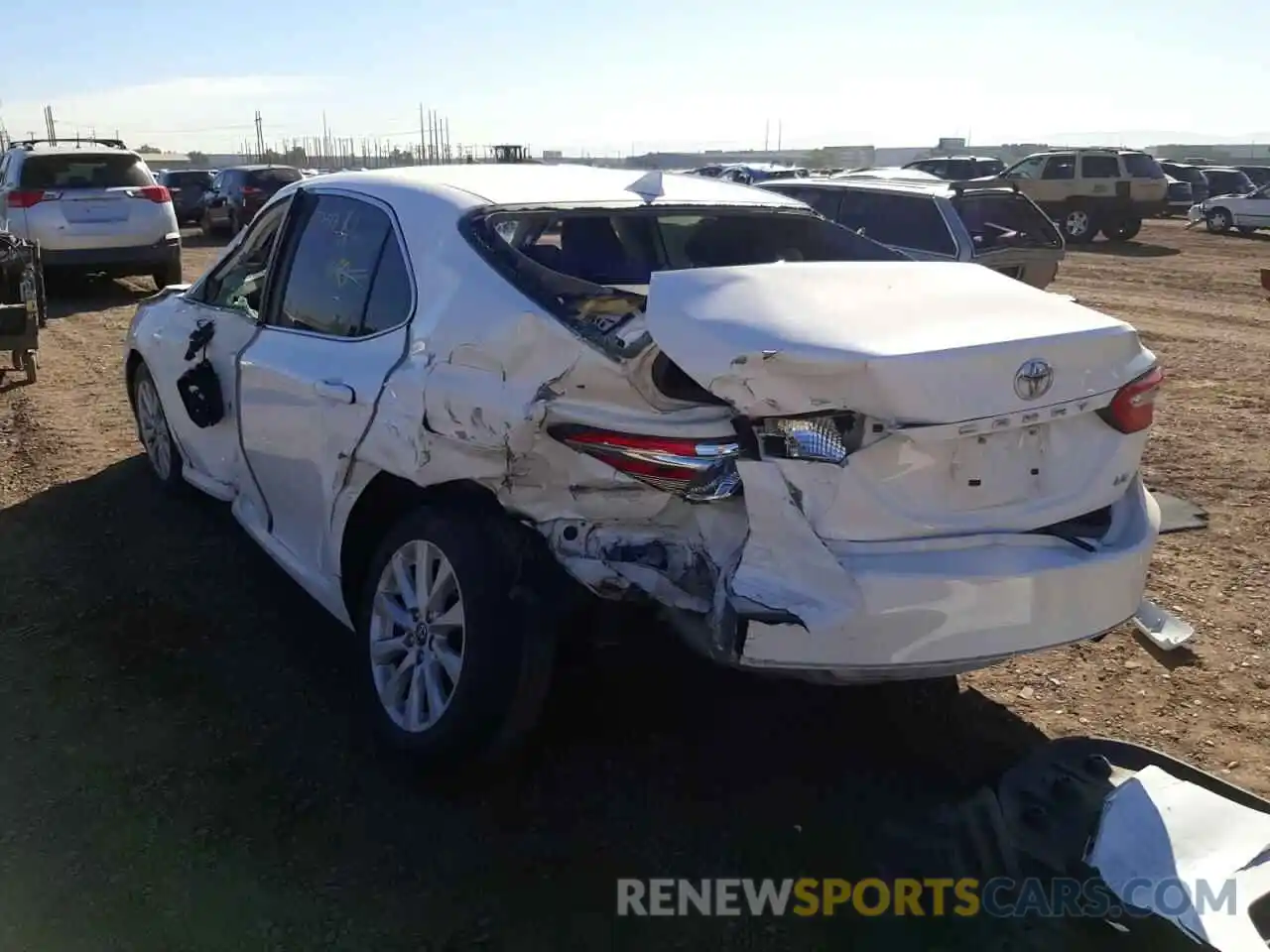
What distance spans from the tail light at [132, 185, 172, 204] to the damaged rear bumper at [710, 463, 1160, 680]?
12550mm

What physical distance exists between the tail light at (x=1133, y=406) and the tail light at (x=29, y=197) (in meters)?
12.9

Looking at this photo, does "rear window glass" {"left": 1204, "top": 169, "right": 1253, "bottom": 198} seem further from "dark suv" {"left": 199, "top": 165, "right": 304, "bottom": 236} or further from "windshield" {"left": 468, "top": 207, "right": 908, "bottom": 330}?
"windshield" {"left": 468, "top": 207, "right": 908, "bottom": 330}

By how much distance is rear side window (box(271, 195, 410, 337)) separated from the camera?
3676 millimetres

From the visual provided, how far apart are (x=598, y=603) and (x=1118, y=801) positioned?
4.38ft

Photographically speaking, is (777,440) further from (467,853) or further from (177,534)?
(177,534)

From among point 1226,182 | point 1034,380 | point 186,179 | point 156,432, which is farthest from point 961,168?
point 1034,380

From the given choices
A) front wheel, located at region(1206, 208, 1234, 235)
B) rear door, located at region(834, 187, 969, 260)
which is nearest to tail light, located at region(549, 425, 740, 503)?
rear door, located at region(834, 187, 969, 260)

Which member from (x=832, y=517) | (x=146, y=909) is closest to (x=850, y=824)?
(x=832, y=517)

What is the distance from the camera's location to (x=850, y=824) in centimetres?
321

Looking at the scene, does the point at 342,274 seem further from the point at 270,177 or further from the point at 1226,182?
the point at 1226,182

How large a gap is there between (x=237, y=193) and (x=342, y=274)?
2211 cm

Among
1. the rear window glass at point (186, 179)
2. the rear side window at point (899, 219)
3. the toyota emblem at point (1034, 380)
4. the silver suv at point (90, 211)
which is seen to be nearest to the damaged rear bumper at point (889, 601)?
the toyota emblem at point (1034, 380)

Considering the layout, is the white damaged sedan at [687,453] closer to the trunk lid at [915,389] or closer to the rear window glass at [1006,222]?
the trunk lid at [915,389]

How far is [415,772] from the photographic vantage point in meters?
3.28
